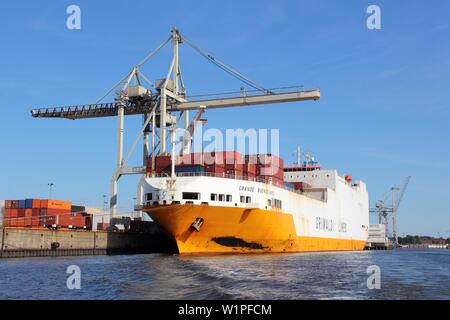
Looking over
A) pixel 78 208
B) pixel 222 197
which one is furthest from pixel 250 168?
pixel 78 208

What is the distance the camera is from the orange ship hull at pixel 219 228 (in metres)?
35.0

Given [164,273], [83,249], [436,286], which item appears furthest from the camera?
[83,249]

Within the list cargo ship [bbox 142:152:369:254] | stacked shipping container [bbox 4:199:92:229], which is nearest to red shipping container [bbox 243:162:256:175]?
cargo ship [bbox 142:152:369:254]

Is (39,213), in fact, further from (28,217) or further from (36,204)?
(28,217)

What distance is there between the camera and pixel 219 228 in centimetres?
3594

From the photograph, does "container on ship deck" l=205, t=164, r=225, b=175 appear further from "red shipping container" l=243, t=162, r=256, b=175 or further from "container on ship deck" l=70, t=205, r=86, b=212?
"container on ship deck" l=70, t=205, r=86, b=212

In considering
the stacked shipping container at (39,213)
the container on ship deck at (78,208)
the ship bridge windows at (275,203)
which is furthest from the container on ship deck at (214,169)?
the container on ship deck at (78,208)

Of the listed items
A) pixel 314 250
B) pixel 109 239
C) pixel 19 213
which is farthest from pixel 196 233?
pixel 19 213

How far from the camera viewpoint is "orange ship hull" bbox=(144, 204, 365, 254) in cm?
3500

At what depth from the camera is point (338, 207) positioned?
64.8 metres

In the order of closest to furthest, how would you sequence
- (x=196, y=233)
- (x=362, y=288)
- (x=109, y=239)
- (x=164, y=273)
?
1. (x=362, y=288)
2. (x=164, y=273)
3. (x=196, y=233)
4. (x=109, y=239)

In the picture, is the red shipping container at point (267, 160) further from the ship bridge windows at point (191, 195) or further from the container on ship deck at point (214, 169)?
the ship bridge windows at point (191, 195)

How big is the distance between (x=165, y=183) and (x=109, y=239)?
15.3m
